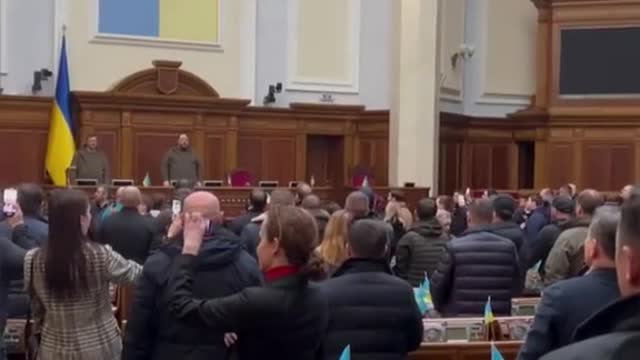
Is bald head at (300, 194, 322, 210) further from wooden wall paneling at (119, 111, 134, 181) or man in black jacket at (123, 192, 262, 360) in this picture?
wooden wall paneling at (119, 111, 134, 181)

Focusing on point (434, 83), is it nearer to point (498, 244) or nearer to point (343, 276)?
point (498, 244)

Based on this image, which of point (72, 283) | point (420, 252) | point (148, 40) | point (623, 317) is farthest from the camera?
point (148, 40)

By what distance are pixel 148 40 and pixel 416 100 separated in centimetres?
481

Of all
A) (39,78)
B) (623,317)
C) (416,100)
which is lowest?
(623,317)

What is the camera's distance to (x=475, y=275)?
6.87 m

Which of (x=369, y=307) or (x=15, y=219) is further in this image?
(x=15, y=219)

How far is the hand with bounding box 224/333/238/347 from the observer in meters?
4.21

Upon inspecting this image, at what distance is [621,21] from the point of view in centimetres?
2189

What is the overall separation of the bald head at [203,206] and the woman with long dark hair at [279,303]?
13.2 inches

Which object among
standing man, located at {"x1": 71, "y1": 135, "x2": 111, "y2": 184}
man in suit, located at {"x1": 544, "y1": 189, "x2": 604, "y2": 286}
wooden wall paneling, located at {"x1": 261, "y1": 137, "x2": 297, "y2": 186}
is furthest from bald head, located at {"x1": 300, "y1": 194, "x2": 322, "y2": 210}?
wooden wall paneling, located at {"x1": 261, "y1": 137, "x2": 297, "y2": 186}

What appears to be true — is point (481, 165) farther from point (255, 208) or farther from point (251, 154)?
point (255, 208)

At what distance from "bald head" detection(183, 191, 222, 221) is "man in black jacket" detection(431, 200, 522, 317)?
8.95 ft

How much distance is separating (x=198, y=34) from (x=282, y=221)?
16141 mm

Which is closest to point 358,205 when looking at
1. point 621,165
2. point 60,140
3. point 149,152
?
point 60,140
